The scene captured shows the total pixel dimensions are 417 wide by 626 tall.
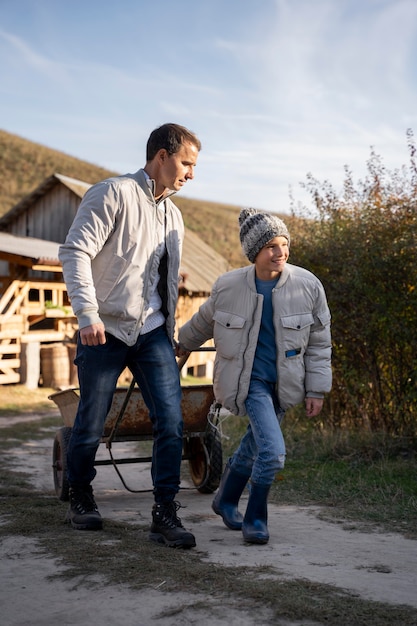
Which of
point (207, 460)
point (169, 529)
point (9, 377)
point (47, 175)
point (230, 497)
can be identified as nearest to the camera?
point (169, 529)

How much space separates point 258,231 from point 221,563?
Answer: 182 cm

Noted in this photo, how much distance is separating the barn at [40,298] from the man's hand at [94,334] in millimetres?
8879

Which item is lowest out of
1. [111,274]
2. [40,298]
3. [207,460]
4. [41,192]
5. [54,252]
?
[207,460]

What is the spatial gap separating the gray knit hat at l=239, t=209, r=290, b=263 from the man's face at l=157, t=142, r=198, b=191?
0.46 metres

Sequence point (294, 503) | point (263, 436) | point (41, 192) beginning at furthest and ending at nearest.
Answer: point (41, 192), point (294, 503), point (263, 436)

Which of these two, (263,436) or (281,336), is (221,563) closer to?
(263,436)

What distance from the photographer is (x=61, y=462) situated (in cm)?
583

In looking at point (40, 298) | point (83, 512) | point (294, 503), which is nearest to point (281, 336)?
point (83, 512)

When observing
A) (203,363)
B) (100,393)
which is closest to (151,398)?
(100,393)

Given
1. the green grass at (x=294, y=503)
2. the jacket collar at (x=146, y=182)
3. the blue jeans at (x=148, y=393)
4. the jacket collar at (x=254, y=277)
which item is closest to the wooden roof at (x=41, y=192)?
the green grass at (x=294, y=503)

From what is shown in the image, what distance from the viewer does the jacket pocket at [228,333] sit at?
14.9 feet

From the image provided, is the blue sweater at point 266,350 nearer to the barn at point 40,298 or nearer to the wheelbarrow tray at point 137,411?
the wheelbarrow tray at point 137,411

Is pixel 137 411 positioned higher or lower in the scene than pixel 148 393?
lower

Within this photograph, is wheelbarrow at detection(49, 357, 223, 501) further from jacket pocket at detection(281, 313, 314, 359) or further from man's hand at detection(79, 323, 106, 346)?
man's hand at detection(79, 323, 106, 346)
